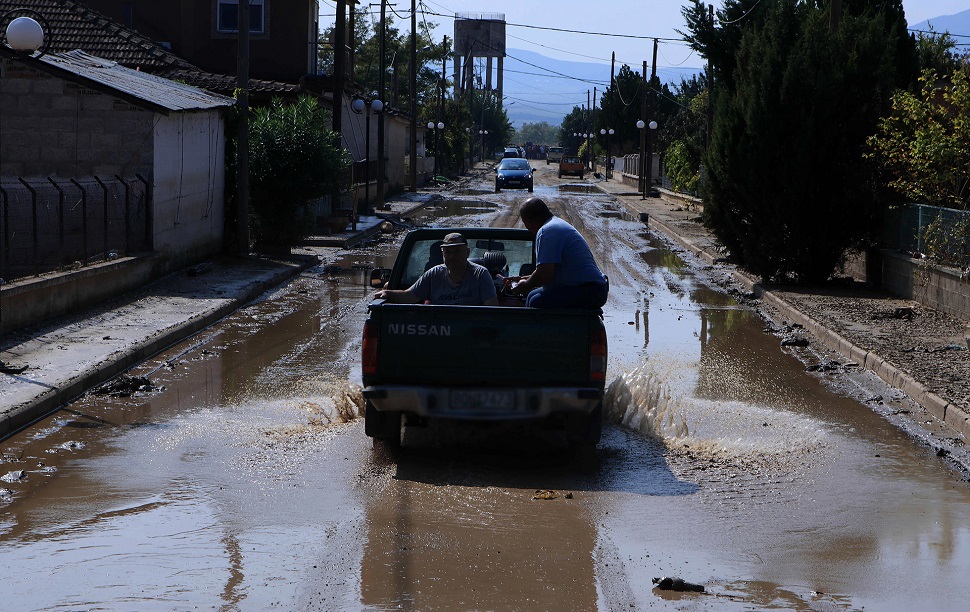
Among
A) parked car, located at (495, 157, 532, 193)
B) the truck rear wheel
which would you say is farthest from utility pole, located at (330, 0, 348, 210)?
parked car, located at (495, 157, 532, 193)

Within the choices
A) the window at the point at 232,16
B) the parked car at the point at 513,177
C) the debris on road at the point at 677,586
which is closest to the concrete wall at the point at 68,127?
the debris on road at the point at 677,586

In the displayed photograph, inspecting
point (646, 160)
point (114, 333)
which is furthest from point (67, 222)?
point (646, 160)

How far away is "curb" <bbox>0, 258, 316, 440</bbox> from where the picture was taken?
29.5ft

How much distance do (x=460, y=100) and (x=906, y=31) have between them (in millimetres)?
66651

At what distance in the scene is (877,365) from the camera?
11859 millimetres

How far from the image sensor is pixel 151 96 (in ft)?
61.5

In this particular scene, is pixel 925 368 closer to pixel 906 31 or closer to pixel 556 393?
pixel 556 393

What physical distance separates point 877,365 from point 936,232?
480 cm

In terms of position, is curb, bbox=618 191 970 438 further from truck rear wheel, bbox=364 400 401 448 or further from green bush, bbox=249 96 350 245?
green bush, bbox=249 96 350 245

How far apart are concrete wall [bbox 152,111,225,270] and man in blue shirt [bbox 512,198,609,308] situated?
11255 mm

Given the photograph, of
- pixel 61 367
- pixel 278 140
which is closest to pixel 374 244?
pixel 278 140

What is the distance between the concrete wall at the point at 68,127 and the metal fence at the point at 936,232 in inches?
477

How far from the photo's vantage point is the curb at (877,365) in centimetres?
952

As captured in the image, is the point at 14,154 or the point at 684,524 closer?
the point at 684,524
